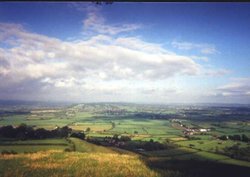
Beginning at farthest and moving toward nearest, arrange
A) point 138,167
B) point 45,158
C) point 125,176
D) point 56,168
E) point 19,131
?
1. point 19,131
2. point 45,158
3. point 138,167
4. point 56,168
5. point 125,176

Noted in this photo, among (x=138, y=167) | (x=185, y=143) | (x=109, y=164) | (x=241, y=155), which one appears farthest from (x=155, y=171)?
(x=185, y=143)

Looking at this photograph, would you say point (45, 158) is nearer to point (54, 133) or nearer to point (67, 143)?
point (67, 143)


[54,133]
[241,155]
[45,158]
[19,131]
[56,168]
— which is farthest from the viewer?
[54,133]

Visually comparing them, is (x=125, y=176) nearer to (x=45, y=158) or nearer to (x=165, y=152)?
(x=45, y=158)

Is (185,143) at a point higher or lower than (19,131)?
lower

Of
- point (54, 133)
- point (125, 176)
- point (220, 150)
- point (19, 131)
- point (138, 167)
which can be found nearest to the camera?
point (125, 176)

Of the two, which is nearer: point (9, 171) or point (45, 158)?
point (9, 171)

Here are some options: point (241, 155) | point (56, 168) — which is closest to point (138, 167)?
point (56, 168)

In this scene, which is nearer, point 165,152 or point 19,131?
point 165,152

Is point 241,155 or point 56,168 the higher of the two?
point 56,168
